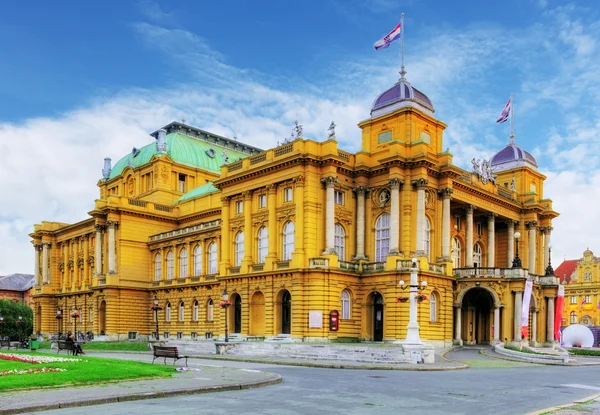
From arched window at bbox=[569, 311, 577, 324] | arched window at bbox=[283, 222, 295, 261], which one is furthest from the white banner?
arched window at bbox=[569, 311, 577, 324]

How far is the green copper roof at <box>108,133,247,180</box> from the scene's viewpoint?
88.3m

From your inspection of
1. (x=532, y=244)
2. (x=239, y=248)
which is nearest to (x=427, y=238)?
(x=239, y=248)

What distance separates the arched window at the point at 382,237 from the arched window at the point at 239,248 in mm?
12693

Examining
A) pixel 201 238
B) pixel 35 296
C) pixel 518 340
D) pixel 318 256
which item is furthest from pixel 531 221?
pixel 35 296

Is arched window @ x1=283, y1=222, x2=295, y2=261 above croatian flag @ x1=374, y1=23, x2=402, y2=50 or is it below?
below

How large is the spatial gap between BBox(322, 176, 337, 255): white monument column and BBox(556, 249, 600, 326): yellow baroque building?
84.4 m

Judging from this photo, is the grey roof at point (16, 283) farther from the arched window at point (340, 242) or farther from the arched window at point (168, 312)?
the arched window at point (340, 242)

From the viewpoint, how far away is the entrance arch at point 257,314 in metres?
55.9

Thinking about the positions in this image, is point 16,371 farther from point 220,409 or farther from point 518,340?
point 518,340

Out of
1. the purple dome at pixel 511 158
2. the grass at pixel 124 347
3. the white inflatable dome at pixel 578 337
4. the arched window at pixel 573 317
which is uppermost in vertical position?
the purple dome at pixel 511 158

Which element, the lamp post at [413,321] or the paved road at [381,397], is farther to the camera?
the lamp post at [413,321]

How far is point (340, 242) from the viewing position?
55.1 meters

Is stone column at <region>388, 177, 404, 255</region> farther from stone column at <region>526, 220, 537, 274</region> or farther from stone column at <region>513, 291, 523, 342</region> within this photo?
stone column at <region>526, 220, 537, 274</region>

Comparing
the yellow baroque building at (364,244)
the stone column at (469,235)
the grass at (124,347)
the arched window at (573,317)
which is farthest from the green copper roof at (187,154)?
the arched window at (573,317)
